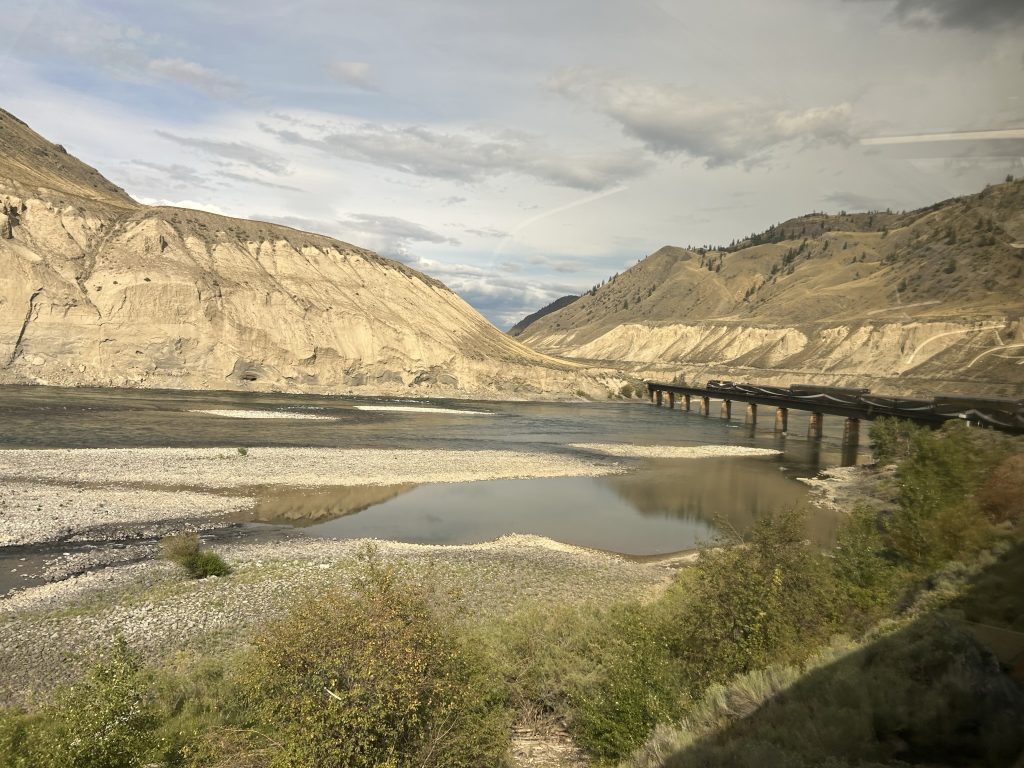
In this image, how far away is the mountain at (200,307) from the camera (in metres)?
69.8

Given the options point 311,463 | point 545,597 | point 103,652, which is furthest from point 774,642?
point 311,463

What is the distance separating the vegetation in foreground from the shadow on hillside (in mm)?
21

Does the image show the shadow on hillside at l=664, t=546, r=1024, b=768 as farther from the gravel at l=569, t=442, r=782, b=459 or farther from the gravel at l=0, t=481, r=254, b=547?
the gravel at l=569, t=442, r=782, b=459

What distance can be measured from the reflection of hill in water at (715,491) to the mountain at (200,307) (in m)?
53.6

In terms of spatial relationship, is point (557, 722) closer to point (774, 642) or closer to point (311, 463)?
point (774, 642)

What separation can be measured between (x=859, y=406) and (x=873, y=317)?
6722cm

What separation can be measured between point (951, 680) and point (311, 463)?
32555 mm

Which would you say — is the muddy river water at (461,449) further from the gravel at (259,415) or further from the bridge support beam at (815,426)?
the bridge support beam at (815,426)

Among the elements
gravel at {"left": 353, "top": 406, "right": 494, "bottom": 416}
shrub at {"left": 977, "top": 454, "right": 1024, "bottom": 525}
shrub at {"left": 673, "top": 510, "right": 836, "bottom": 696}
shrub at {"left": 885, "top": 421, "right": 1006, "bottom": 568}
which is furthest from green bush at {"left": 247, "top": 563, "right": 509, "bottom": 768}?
gravel at {"left": 353, "top": 406, "right": 494, "bottom": 416}

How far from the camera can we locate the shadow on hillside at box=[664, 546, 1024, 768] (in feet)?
18.9

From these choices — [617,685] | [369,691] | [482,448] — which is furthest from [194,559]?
[482,448]

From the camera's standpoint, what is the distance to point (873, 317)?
107438 mm

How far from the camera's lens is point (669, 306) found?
619ft

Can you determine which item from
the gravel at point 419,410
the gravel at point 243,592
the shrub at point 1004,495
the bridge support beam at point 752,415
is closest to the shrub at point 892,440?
the shrub at point 1004,495
